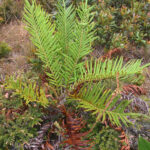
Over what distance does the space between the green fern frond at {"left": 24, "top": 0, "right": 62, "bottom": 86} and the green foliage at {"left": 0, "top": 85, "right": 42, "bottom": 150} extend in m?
0.36

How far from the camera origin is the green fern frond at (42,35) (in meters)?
1.62

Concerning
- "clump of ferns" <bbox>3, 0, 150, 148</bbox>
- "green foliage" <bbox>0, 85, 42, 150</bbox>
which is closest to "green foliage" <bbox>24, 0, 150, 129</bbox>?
"clump of ferns" <bbox>3, 0, 150, 148</bbox>

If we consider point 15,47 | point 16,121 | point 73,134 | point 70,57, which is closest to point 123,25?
point 70,57

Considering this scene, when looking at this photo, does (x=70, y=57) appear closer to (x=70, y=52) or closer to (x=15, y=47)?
(x=70, y=52)

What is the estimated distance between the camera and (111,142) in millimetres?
1562

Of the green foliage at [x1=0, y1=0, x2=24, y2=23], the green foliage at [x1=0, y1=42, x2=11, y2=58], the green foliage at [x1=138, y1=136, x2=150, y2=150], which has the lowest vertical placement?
the green foliage at [x1=138, y1=136, x2=150, y2=150]

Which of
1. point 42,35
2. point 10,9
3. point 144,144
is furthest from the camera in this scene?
point 10,9

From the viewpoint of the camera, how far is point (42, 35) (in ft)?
5.52

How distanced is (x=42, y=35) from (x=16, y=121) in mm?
823

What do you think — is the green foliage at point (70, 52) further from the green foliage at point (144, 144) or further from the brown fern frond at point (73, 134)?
the green foliage at point (144, 144)

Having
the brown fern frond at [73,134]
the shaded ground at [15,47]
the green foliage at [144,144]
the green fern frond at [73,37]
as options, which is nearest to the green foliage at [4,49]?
the shaded ground at [15,47]

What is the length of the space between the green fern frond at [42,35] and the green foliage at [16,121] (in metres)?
0.36

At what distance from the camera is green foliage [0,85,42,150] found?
1.40 meters

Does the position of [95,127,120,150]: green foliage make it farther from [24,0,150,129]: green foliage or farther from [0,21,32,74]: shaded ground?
[0,21,32,74]: shaded ground
